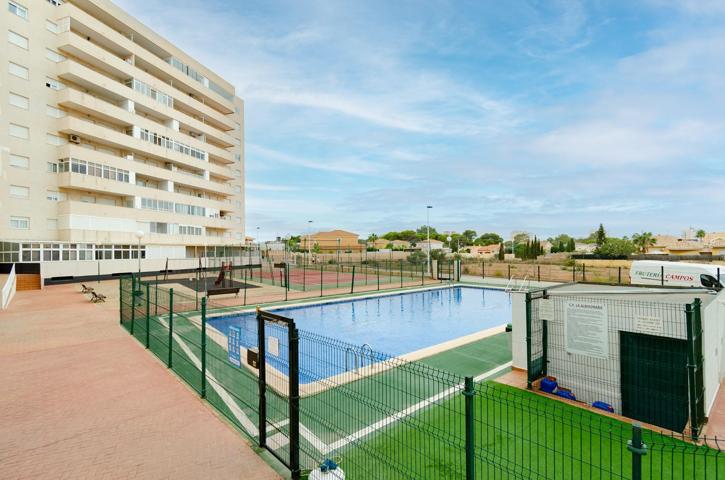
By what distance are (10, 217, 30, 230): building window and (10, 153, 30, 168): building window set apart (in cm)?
441

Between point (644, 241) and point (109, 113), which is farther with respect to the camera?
point (644, 241)

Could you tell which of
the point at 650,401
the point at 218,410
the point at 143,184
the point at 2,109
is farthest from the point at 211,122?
the point at 650,401

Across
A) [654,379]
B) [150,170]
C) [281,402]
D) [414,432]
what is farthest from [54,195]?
[654,379]

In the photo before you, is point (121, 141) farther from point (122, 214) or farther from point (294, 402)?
point (294, 402)

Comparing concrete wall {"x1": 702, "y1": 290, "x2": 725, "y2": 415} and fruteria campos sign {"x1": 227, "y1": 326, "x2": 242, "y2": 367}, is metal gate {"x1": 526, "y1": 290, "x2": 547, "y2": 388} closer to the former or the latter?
concrete wall {"x1": 702, "y1": 290, "x2": 725, "y2": 415}

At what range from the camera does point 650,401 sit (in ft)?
21.6

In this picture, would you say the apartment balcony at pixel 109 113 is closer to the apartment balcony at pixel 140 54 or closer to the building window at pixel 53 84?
the building window at pixel 53 84

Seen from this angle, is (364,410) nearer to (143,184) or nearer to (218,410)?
(218,410)

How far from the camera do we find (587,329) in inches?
291

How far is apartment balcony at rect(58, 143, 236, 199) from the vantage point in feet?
111

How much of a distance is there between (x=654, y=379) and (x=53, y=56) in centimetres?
4669

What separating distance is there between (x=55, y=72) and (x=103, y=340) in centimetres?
3442

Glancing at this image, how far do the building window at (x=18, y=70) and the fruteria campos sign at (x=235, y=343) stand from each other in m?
38.9

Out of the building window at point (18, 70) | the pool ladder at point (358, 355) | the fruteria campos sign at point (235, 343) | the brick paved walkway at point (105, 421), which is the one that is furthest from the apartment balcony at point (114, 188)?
the fruteria campos sign at point (235, 343)
